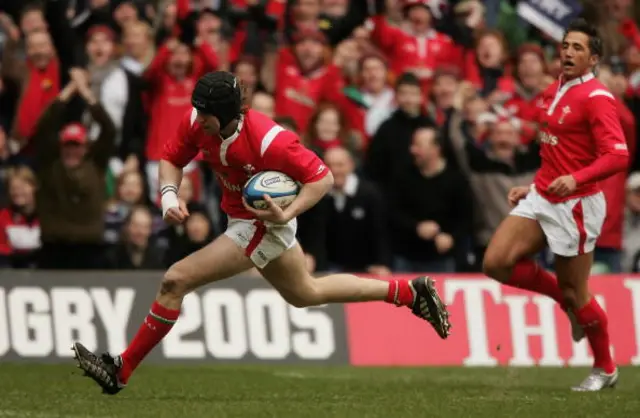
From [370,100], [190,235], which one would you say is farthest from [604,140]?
Result: [370,100]

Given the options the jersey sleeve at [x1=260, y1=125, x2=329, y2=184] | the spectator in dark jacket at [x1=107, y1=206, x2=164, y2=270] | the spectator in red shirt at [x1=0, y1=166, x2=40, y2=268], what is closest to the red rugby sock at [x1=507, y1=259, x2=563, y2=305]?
the jersey sleeve at [x1=260, y1=125, x2=329, y2=184]

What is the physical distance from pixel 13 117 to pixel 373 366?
A: 4.77 meters

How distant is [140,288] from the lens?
14.3 meters

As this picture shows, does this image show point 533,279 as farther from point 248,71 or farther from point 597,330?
point 248,71

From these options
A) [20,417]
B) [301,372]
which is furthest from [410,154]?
[20,417]

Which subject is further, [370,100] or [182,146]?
[370,100]

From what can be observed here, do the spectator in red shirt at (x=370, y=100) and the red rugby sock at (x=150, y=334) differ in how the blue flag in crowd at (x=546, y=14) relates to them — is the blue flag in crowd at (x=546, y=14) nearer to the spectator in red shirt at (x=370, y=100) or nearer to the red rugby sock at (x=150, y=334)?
the spectator in red shirt at (x=370, y=100)

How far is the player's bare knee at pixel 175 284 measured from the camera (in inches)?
420

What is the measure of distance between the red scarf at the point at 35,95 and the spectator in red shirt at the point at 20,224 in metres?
1.07

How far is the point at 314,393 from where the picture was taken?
11.5 m

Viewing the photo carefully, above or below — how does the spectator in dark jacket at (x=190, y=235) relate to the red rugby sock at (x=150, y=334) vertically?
below

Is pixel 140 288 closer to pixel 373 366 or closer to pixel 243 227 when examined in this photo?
pixel 373 366

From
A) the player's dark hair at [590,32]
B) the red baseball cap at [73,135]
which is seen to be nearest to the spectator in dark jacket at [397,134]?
the red baseball cap at [73,135]

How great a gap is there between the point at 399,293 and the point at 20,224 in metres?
5.25
